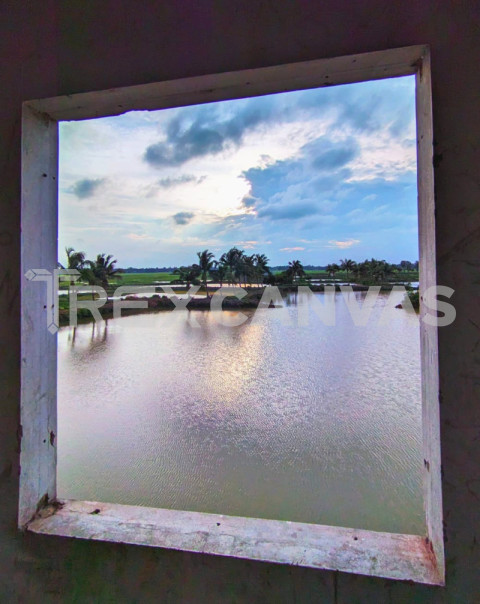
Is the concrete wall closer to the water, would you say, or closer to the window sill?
the window sill

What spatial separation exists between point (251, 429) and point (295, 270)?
36.9m

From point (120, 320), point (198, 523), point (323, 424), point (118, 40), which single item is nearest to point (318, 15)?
point (118, 40)

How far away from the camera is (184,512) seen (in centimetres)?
72

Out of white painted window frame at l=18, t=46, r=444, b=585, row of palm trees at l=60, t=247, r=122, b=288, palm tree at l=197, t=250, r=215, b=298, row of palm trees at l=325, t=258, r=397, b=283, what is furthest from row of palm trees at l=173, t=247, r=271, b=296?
white painted window frame at l=18, t=46, r=444, b=585

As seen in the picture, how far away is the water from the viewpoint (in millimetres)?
3406

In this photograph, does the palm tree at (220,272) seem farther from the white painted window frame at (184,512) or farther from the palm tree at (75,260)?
the white painted window frame at (184,512)

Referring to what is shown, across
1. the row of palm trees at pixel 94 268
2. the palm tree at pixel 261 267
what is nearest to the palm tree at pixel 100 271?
the row of palm trees at pixel 94 268

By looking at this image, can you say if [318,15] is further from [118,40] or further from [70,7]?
[70,7]

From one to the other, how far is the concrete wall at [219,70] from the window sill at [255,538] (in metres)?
0.02

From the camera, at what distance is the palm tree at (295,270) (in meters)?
40.5

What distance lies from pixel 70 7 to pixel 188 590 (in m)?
1.33

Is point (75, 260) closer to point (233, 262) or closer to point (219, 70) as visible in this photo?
point (233, 262)

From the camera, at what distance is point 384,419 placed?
5375 millimetres

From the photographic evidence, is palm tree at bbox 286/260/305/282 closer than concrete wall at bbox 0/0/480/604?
No
